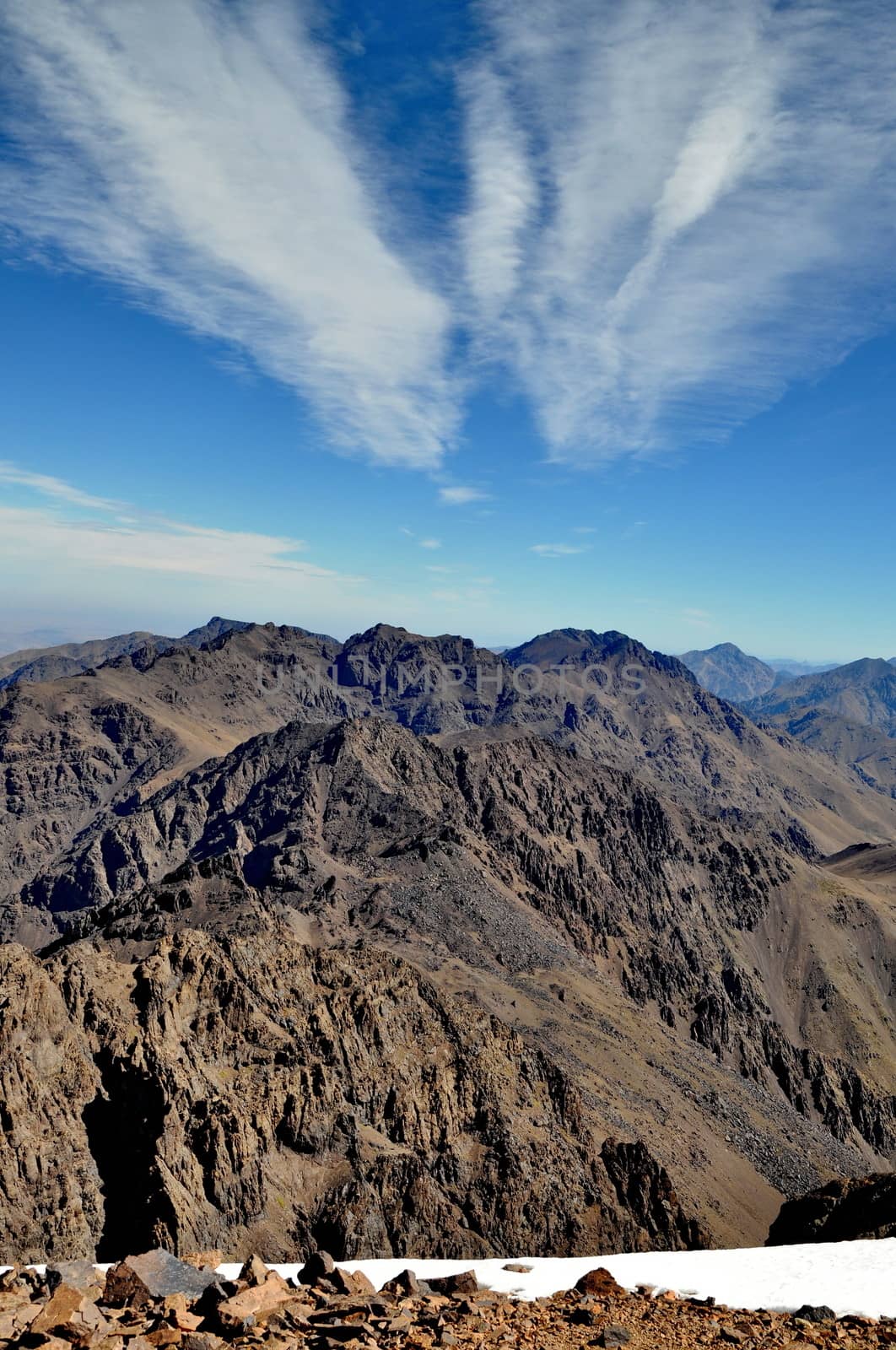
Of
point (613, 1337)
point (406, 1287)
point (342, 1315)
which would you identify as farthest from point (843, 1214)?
point (342, 1315)

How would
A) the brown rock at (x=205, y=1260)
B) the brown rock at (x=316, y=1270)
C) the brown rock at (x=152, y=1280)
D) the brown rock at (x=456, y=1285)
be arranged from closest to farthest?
the brown rock at (x=152, y=1280) < the brown rock at (x=316, y=1270) < the brown rock at (x=456, y=1285) < the brown rock at (x=205, y=1260)

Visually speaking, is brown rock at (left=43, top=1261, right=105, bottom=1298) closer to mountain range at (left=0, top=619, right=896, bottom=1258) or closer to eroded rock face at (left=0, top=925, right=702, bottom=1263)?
eroded rock face at (left=0, top=925, right=702, bottom=1263)

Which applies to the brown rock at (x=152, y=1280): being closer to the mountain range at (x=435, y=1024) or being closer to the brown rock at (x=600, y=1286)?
the brown rock at (x=600, y=1286)

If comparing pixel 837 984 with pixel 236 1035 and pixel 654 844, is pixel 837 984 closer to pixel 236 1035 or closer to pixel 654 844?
pixel 654 844

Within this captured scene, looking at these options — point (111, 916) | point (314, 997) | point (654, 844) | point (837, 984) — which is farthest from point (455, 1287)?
point (654, 844)

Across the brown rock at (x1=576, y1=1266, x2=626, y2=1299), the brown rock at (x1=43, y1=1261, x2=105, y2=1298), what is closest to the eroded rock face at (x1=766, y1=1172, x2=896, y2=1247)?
the brown rock at (x1=576, y1=1266, x2=626, y2=1299)

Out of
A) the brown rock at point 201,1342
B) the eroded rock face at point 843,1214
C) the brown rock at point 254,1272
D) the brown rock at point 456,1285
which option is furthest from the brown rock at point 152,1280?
the eroded rock face at point 843,1214
